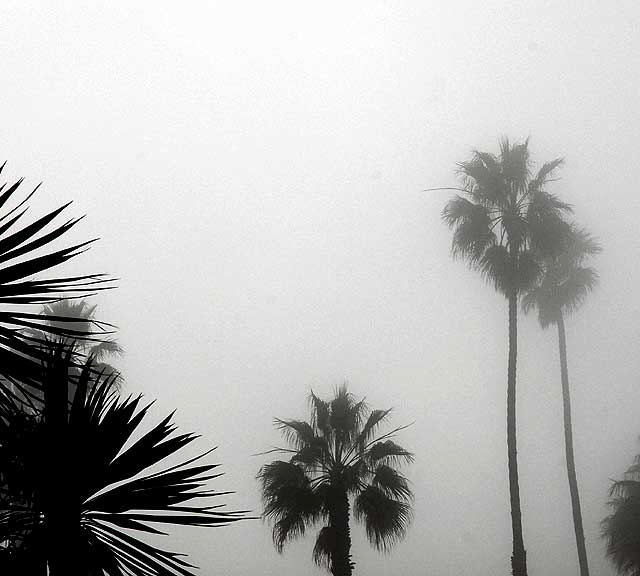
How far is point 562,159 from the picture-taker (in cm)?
2531

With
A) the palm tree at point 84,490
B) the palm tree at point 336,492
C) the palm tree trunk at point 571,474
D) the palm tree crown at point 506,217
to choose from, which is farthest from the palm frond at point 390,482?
the palm tree at point 84,490

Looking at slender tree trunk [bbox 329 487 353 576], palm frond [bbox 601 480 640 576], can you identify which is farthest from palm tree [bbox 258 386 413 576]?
palm frond [bbox 601 480 640 576]

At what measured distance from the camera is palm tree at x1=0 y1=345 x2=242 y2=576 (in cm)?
Result: 478

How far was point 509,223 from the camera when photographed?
23781 millimetres

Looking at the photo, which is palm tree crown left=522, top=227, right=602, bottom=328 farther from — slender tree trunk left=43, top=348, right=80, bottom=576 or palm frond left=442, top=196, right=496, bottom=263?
slender tree trunk left=43, top=348, right=80, bottom=576

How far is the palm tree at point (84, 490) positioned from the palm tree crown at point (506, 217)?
61.8 feet

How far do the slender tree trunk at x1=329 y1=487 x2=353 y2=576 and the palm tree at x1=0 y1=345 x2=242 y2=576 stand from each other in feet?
50.7

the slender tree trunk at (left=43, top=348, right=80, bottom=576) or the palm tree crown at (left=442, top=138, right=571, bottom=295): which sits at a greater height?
the palm tree crown at (left=442, top=138, right=571, bottom=295)

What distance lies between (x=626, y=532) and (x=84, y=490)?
70.4 ft

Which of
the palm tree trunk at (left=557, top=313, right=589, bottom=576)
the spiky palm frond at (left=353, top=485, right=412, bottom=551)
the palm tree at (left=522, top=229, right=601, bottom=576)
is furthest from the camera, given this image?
the palm tree at (left=522, top=229, right=601, bottom=576)

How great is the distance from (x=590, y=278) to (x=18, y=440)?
30.4 metres

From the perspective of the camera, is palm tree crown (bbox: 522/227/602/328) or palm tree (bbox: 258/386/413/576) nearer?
palm tree (bbox: 258/386/413/576)

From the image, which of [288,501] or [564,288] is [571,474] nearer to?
[564,288]

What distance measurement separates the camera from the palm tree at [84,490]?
4.78 meters
